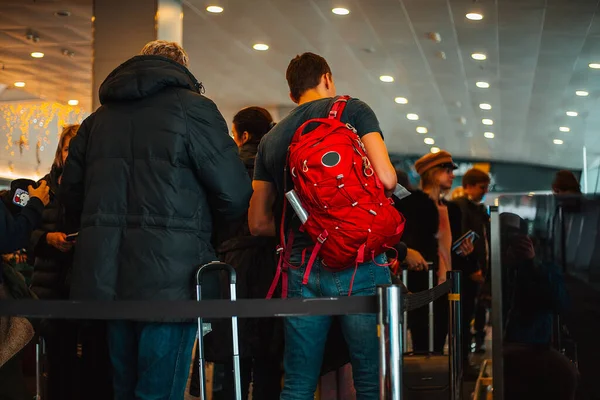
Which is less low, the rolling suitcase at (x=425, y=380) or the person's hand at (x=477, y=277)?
the person's hand at (x=477, y=277)

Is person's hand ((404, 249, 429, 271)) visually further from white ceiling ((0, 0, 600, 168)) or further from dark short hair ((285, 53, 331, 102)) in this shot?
white ceiling ((0, 0, 600, 168))

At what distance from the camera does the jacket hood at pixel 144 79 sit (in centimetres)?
294

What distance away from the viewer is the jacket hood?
9.66ft

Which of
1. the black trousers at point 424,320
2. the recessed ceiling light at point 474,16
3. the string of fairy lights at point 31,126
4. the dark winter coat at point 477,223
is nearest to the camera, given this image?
the black trousers at point 424,320

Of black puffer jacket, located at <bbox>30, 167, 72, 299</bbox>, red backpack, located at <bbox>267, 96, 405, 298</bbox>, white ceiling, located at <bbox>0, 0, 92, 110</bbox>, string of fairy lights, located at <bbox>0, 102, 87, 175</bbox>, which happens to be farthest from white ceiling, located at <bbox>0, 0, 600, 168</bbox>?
red backpack, located at <bbox>267, 96, 405, 298</bbox>

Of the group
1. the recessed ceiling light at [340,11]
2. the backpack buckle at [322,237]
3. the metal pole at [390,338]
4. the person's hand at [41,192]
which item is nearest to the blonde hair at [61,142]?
the person's hand at [41,192]

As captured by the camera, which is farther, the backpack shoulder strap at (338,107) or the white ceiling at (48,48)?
the white ceiling at (48,48)

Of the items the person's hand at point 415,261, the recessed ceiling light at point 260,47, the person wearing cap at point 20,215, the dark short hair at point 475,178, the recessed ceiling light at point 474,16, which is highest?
the recessed ceiling light at point 474,16

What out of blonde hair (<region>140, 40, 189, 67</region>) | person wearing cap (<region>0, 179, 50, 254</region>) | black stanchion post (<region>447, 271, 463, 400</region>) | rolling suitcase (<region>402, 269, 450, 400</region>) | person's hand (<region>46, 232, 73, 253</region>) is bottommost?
rolling suitcase (<region>402, 269, 450, 400</region>)

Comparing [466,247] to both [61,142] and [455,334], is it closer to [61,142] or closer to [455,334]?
[455,334]

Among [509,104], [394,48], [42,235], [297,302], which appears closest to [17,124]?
[394,48]

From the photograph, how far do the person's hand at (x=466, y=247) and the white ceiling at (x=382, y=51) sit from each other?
3955 millimetres

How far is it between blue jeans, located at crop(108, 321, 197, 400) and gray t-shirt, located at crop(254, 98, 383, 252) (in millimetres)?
578

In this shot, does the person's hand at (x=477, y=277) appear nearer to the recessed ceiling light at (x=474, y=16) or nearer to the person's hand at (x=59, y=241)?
the person's hand at (x=59, y=241)
